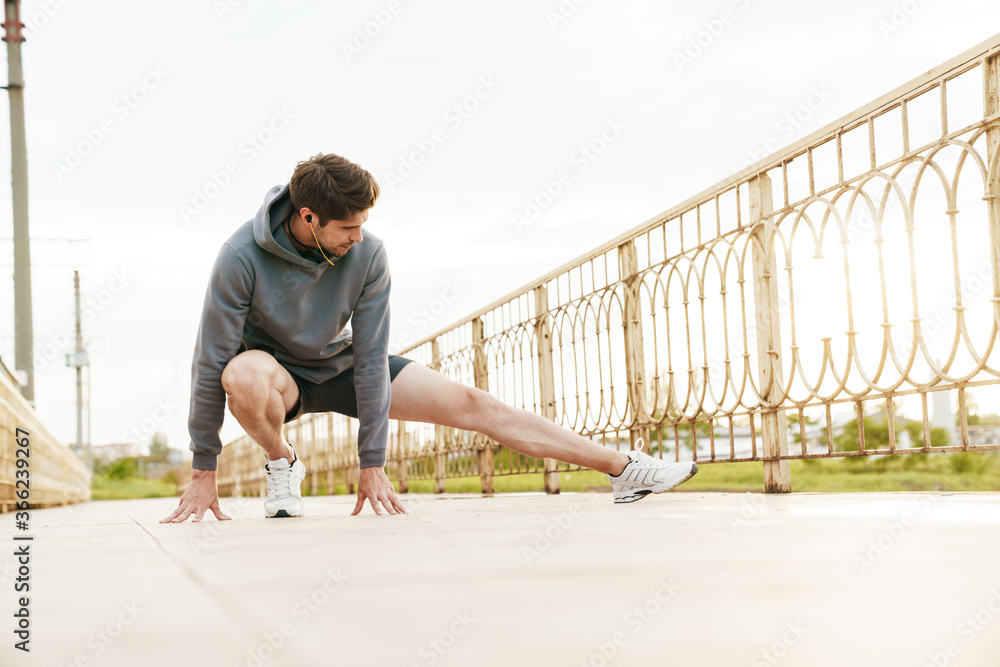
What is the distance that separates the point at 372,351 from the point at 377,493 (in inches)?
18.5

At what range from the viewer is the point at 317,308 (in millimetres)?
2873

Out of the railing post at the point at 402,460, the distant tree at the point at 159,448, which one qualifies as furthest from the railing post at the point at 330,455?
the distant tree at the point at 159,448

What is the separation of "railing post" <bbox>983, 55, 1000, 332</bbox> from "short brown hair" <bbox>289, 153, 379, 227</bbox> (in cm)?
169

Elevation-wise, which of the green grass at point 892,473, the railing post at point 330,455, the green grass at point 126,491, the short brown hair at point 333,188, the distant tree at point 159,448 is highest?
the short brown hair at point 333,188

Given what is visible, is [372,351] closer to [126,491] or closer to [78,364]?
[78,364]

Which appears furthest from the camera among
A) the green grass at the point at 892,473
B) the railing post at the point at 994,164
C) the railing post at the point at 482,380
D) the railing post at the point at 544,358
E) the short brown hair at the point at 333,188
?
the green grass at the point at 892,473

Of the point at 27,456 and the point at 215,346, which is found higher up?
the point at 215,346

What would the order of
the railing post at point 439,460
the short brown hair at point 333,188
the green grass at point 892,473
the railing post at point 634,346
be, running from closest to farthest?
the short brown hair at point 333,188 → the railing post at point 634,346 → the railing post at point 439,460 → the green grass at point 892,473

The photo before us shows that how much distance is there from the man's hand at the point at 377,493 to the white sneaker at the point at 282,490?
1.12ft

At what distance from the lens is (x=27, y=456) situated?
3457 mm

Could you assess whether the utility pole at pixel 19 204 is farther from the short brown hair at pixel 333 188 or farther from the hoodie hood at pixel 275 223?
the short brown hair at pixel 333 188

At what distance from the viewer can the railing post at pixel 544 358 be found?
5363 mm

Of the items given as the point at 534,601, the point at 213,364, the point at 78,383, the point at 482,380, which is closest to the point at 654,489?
the point at 213,364

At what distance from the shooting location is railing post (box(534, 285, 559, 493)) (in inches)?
211
